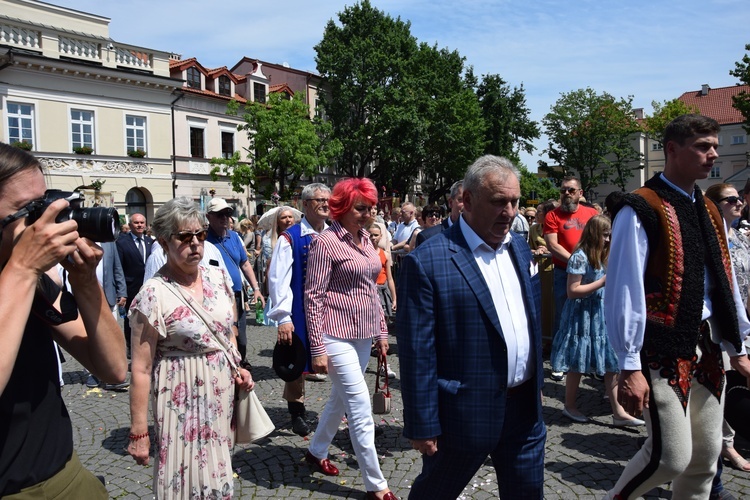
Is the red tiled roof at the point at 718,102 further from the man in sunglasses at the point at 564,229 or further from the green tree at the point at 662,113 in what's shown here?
the man in sunglasses at the point at 564,229

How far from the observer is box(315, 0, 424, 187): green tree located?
39.5 metres

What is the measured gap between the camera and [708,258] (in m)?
3.11

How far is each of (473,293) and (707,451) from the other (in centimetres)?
159

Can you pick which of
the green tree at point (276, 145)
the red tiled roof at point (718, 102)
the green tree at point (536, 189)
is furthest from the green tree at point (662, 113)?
the green tree at point (276, 145)

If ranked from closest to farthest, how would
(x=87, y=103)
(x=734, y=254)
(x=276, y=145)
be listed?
1. (x=734, y=254)
2. (x=87, y=103)
3. (x=276, y=145)

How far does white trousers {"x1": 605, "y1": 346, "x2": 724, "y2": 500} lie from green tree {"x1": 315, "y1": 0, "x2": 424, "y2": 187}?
36975 millimetres

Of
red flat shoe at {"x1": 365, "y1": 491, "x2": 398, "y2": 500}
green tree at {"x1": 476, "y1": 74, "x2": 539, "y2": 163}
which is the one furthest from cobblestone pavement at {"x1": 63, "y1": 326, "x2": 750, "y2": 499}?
green tree at {"x1": 476, "y1": 74, "x2": 539, "y2": 163}

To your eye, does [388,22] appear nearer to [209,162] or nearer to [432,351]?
[209,162]

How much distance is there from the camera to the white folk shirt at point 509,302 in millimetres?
2738

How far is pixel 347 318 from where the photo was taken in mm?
4180

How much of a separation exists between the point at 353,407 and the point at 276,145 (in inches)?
1222

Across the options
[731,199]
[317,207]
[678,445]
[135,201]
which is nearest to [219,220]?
[317,207]

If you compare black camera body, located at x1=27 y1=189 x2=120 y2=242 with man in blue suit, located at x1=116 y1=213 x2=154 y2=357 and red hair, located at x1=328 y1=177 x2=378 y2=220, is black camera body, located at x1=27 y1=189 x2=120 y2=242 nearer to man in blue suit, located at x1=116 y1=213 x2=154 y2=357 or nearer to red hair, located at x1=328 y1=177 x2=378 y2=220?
red hair, located at x1=328 y1=177 x2=378 y2=220

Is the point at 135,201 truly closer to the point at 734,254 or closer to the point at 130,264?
the point at 130,264
